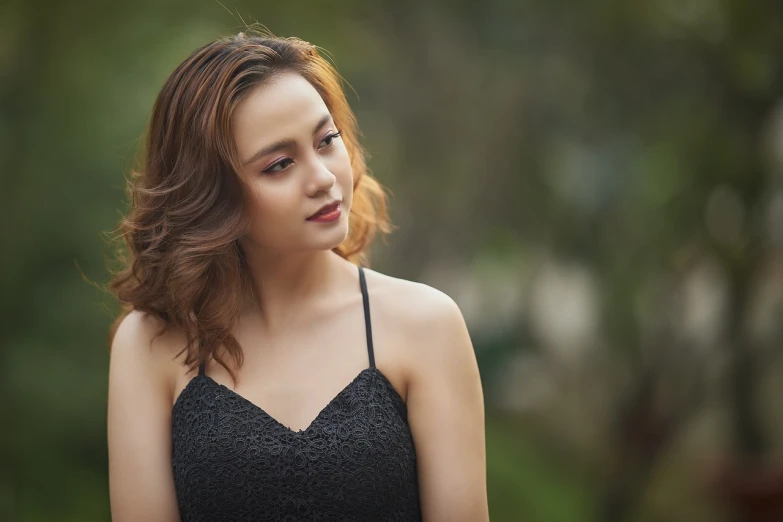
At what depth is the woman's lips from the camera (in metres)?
2.02

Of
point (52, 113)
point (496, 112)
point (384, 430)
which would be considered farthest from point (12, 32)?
point (384, 430)

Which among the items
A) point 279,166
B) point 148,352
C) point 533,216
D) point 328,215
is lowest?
point 533,216

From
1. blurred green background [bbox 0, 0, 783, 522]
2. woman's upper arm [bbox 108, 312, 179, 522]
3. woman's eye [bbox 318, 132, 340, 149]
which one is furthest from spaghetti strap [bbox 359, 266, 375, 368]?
blurred green background [bbox 0, 0, 783, 522]

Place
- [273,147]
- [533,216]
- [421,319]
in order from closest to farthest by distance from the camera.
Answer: [273,147] → [421,319] → [533,216]

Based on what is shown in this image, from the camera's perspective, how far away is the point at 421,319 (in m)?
2.13

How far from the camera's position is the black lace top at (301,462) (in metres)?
2.02

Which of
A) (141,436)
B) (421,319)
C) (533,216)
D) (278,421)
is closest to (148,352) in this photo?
(141,436)

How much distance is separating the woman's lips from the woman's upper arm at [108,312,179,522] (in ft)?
1.69

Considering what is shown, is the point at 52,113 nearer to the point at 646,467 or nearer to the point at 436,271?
the point at 436,271

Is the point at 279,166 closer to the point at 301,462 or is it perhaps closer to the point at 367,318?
the point at 367,318

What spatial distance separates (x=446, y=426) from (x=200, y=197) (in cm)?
76

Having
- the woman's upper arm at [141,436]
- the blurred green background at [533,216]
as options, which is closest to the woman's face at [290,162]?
the woman's upper arm at [141,436]

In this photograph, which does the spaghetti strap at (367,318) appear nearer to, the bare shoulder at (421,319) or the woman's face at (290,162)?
the bare shoulder at (421,319)

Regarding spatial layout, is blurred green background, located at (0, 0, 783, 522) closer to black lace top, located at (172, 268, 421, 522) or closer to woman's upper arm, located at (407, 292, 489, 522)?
black lace top, located at (172, 268, 421, 522)
